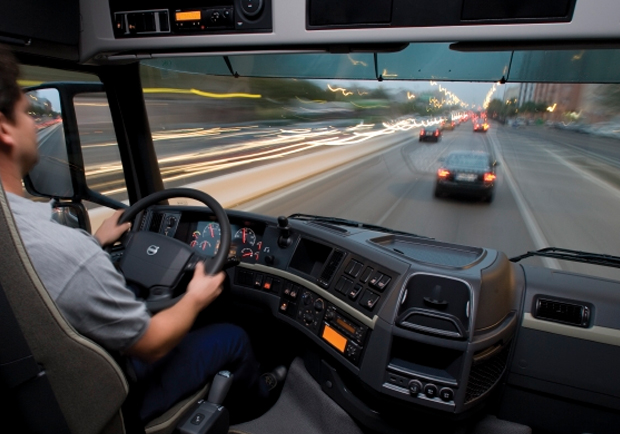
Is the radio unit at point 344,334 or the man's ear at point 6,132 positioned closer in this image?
the man's ear at point 6,132

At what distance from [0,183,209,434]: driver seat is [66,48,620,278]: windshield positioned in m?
2.08

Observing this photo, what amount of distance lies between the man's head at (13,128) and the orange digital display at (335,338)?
1.58 m

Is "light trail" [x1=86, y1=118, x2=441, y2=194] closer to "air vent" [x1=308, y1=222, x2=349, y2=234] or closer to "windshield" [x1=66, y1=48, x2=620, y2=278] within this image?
"windshield" [x1=66, y1=48, x2=620, y2=278]

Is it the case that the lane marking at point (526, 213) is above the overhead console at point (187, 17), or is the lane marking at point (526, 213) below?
below

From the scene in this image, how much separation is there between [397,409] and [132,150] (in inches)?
104

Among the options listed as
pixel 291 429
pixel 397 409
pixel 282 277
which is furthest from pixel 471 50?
pixel 291 429

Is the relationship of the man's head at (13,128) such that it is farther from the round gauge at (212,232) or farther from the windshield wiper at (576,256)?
the windshield wiper at (576,256)

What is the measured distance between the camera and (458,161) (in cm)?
489

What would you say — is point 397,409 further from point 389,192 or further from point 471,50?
point 389,192

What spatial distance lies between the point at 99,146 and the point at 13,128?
211 cm

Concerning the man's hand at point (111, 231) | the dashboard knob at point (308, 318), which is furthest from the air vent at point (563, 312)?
the man's hand at point (111, 231)

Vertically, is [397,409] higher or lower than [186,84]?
lower

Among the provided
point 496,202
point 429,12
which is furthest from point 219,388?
point 496,202

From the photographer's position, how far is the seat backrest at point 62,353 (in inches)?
36.4
